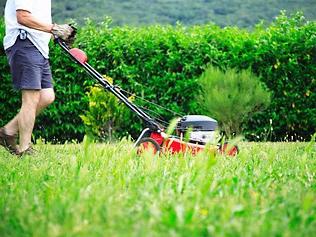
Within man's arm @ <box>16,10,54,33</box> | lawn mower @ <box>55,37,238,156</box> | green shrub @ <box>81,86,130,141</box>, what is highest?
man's arm @ <box>16,10,54,33</box>

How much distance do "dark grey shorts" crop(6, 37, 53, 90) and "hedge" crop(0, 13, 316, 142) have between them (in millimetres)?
4581

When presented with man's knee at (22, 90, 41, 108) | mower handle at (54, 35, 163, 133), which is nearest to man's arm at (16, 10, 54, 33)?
mower handle at (54, 35, 163, 133)

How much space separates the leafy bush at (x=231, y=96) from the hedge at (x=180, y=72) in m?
0.53

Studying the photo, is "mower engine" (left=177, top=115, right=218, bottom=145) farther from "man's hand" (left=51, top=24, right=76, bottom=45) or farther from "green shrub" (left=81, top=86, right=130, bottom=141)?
"green shrub" (left=81, top=86, right=130, bottom=141)

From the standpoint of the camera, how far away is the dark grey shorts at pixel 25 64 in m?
5.34

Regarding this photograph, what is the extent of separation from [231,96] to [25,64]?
4.41 meters

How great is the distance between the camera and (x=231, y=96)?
923cm

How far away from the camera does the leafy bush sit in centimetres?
917

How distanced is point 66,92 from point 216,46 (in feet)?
8.07

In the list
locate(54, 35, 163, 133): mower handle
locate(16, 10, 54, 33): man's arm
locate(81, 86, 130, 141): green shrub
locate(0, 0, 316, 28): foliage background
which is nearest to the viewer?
locate(16, 10, 54, 33): man's arm

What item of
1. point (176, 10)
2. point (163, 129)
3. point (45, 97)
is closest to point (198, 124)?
point (163, 129)

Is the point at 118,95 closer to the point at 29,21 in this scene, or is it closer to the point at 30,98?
the point at 30,98

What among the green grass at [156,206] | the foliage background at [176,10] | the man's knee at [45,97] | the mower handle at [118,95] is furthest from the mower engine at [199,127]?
the foliage background at [176,10]

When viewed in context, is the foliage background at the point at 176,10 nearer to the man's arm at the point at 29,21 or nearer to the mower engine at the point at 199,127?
the mower engine at the point at 199,127
